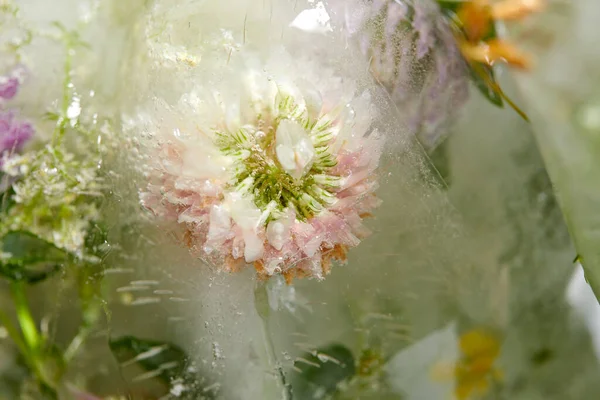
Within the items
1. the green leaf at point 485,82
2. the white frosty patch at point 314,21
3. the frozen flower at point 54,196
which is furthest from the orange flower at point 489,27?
the frozen flower at point 54,196

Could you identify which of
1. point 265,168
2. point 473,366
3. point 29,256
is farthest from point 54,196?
point 473,366

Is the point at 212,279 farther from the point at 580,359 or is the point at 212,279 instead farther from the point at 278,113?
the point at 580,359

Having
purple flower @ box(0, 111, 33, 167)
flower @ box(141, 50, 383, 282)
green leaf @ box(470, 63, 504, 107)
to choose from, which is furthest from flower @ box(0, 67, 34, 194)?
green leaf @ box(470, 63, 504, 107)

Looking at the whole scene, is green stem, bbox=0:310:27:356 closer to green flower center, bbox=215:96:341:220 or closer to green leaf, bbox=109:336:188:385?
green leaf, bbox=109:336:188:385

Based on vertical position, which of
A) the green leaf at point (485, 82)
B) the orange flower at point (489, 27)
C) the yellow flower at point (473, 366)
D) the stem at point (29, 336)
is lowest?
the yellow flower at point (473, 366)

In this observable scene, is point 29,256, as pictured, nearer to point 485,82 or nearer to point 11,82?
point 11,82

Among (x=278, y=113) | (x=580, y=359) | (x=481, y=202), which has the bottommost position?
(x=580, y=359)

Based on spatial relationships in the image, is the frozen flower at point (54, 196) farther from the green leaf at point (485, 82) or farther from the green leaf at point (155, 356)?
the green leaf at point (485, 82)

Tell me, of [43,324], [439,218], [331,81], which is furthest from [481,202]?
[43,324]
